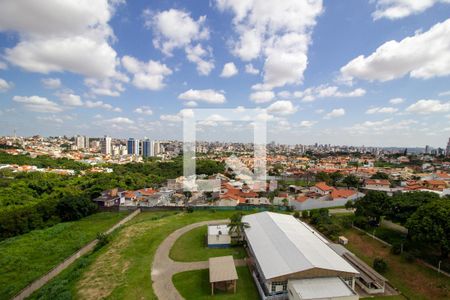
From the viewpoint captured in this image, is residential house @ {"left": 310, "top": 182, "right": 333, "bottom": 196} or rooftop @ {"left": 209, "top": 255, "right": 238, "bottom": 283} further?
residential house @ {"left": 310, "top": 182, "right": 333, "bottom": 196}

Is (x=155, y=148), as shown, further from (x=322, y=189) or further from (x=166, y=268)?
(x=166, y=268)

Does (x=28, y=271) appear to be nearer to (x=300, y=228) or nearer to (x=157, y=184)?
(x=300, y=228)

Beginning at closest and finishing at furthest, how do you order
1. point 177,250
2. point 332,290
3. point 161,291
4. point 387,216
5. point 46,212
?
point 332,290
point 161,291
point 177,250
point 387,216
point 46,212

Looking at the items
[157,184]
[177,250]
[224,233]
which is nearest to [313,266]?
[224,233]

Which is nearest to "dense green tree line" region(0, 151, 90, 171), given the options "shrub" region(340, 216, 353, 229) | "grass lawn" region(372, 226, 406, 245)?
"shrub" region(340, 216, 353, 229)

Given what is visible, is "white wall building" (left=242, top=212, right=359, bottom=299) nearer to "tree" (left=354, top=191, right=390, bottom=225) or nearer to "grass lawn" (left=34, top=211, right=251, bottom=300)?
"grass lawn" (left=34, top=211, right=251, bottom=300)

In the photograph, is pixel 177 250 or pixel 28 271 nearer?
pixel 28 271

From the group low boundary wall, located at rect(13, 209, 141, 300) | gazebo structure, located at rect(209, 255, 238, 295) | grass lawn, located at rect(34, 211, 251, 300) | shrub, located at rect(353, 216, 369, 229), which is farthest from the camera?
shrub, located at rect(353, 216, 369, 229)
